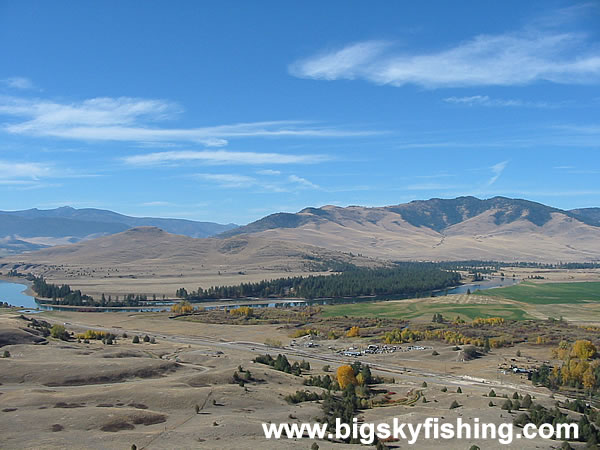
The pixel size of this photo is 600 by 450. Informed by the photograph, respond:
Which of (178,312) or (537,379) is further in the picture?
(178,312)

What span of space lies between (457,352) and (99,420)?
6697cm

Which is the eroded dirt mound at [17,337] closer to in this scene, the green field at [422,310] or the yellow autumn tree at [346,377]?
the yellow autumn tree at [346,377]

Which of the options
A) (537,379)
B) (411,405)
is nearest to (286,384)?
(411,405)

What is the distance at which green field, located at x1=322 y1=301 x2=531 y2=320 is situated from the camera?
5886 inches

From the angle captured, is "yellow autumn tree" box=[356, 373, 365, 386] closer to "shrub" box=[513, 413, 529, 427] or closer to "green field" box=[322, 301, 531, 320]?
"shrub" box=[513, 413, 529, 427]

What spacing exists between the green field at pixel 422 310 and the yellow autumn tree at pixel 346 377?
244 ft

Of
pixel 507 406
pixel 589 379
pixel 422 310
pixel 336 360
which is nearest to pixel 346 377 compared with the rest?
pixel 336 360

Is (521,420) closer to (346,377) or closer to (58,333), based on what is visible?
(346,377)

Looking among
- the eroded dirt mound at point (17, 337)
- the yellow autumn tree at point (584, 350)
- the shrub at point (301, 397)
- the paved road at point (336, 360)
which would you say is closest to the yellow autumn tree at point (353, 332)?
the paved road at point (336, 360)

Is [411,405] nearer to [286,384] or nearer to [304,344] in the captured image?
[286,384]

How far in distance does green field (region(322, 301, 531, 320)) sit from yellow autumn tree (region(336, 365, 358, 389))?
2923 inches

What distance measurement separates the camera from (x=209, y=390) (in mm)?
63375

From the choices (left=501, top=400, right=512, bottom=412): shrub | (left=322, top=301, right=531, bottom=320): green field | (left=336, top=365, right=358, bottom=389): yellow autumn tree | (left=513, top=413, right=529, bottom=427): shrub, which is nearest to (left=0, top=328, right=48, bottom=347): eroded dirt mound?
(left=336, top=365, right=358, bottom=389): yellow autumn tree

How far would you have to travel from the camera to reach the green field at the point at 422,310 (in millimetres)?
149512
